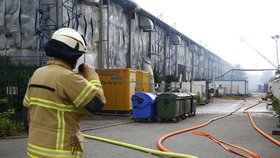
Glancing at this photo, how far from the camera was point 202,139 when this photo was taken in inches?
408

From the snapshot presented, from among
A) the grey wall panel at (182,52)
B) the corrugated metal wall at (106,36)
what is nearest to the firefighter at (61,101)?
the corrugated metal wall at (106,36)

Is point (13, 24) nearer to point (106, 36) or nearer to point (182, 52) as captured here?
point (106, 36)

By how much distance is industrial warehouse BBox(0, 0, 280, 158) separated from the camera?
504 cm

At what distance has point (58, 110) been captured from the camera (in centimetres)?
276

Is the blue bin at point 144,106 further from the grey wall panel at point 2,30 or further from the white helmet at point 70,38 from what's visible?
the white helmet at point 70,38

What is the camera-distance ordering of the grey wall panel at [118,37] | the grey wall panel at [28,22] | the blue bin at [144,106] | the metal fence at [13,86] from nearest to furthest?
the metal fence at [13,86], the blue bin at [144,106], the grey wall panel at [28,22], the grey wall panel at [118,37]

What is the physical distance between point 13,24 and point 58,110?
16.3 m

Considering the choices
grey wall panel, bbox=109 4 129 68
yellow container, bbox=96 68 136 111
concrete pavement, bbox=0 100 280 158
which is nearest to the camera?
concrete pavement, bbox=0 100 280 158

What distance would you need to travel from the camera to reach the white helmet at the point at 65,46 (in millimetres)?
2852

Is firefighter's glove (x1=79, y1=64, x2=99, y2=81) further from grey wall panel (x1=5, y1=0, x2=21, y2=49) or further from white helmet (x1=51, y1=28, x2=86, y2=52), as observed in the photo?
grey wall panel (x1=5, y1=0, x2=21, y2=49)

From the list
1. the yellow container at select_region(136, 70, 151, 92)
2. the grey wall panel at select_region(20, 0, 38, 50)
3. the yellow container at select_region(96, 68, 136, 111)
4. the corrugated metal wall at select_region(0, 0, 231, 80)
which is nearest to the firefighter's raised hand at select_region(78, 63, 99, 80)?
the yellow container at select_region(96, 68, 136, 111)

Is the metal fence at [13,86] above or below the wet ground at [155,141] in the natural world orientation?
above

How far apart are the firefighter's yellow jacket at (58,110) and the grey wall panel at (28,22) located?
15.6 metres

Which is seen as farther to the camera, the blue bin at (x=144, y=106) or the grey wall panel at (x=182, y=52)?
the grey wall panel at (x=182, y=52)
